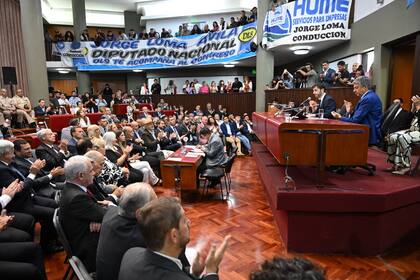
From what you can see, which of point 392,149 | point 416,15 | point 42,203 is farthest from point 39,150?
point 416,15

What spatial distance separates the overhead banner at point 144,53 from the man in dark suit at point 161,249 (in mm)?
10316

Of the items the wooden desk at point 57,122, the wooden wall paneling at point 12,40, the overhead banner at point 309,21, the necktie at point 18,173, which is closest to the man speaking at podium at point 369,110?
the necktie at point 18,173

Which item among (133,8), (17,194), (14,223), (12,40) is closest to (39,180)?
(17,194)

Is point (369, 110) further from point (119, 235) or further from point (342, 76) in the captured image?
point (342, 76)

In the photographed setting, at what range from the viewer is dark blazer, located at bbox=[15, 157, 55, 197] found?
310cm

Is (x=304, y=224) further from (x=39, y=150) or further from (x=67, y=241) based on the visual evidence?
(x=39, y=150)

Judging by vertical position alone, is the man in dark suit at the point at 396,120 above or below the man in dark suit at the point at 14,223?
above

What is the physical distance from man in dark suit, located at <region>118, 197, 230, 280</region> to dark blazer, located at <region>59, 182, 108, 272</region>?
852 millimetres

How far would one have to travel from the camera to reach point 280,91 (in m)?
9.05

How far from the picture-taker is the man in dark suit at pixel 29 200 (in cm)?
278

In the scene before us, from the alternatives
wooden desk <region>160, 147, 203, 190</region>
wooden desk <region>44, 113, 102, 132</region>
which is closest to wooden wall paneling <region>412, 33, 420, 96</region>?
wooden desk <region>160, 147, 203, 190</region>

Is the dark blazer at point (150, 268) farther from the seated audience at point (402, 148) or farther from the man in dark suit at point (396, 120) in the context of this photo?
the man in dark suit at point (396, 120)

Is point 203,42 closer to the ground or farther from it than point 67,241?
farther from it

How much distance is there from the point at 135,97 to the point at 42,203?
10.3 metres
